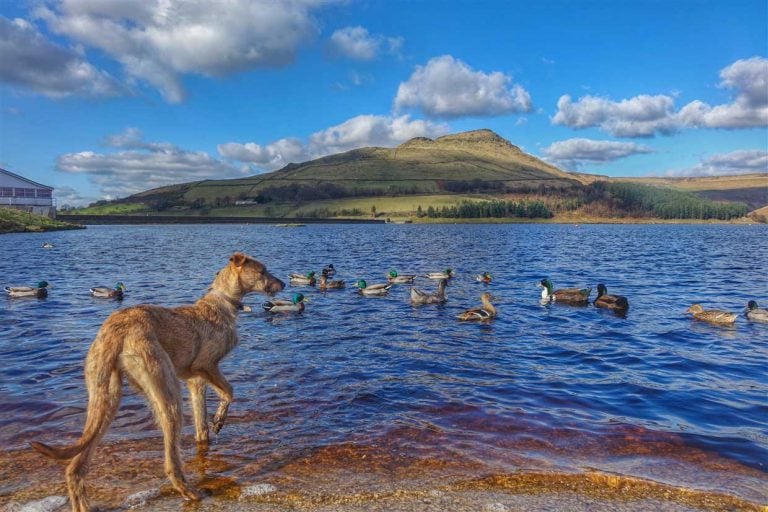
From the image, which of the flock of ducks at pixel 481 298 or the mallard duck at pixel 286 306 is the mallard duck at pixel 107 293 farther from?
the mallard duck at pixel 286 306

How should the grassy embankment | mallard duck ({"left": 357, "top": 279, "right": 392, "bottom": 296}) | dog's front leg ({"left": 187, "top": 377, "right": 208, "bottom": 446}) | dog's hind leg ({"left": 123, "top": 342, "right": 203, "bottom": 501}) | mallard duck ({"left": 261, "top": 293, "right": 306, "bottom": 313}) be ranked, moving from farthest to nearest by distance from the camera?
the grassy embankment → mallard duck ({"left": 357, "top": 279, "right": 392, "bottom": 296}) → mallard duck ({"left": 261, "top": 293, "right": 306, "bottom": 313}) → dog's front leg ({"left": 187, "top": 377, "right": 208, "bottom": 446}) → dog's hind leg ({"left": 123, "top": 342, "right": 203, "bottom": 501})

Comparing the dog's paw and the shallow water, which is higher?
the dog's paw

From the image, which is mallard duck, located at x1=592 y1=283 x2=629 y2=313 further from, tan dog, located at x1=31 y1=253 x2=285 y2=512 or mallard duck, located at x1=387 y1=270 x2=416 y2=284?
tan dog, located at x1=31 y1=253 x2=285 y2=512

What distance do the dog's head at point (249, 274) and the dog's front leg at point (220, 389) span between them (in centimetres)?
141

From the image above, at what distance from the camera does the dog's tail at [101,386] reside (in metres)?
6.05

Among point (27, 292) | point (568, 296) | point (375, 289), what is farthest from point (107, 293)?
point (568, 296)

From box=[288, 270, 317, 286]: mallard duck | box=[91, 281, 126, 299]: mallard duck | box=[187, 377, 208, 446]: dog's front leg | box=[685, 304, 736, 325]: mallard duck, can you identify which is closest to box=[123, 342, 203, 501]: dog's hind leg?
box=[187, 377, 208, 446]: dog's front leg

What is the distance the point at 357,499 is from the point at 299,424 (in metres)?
3.30

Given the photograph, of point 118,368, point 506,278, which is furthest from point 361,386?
point 506,278

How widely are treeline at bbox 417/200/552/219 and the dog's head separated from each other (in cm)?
16852

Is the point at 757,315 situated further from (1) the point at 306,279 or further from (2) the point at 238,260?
(1) the point at 306,279

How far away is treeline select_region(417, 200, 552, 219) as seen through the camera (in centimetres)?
17775

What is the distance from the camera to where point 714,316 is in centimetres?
2062

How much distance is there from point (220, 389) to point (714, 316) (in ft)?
65.4
